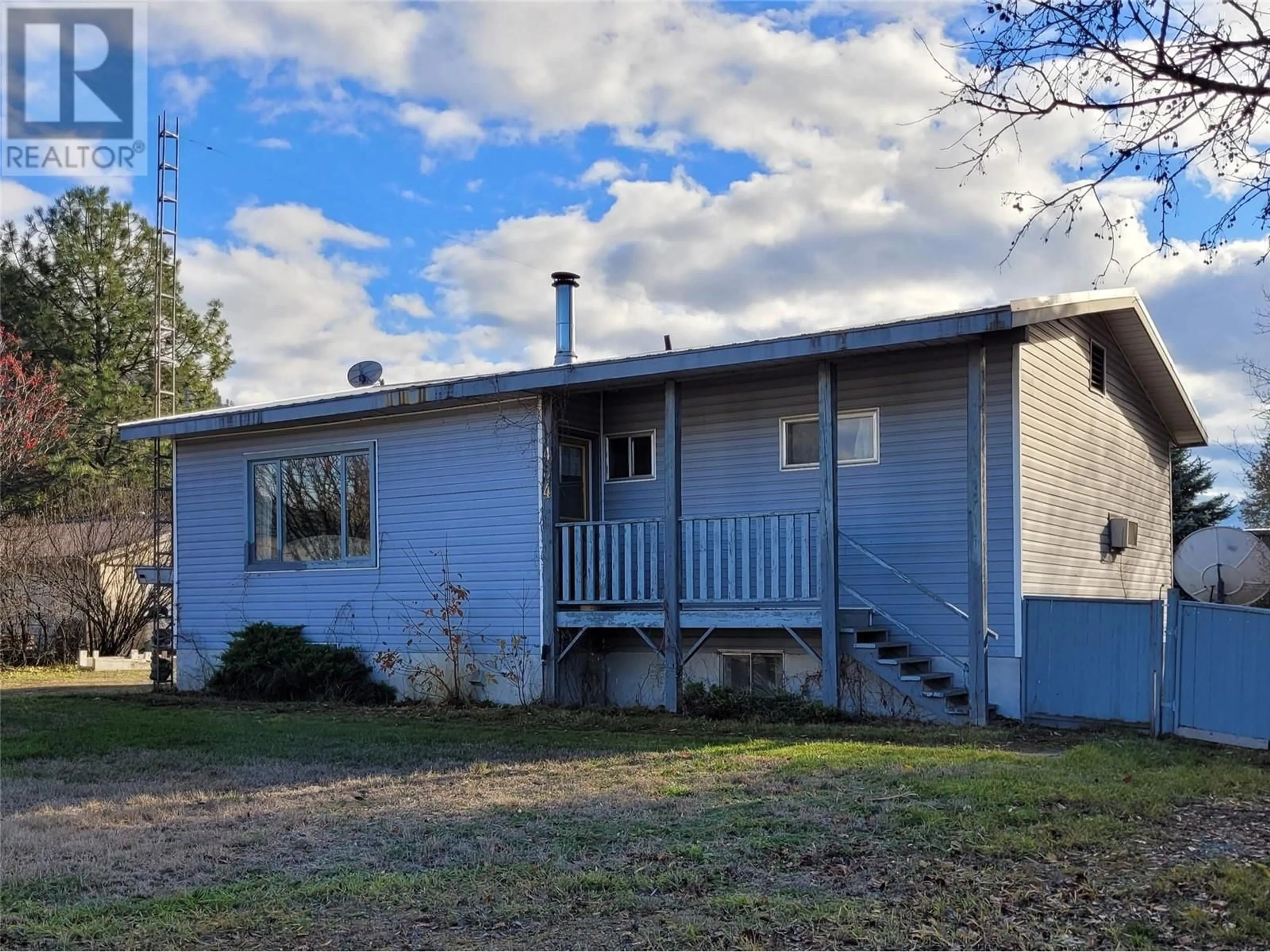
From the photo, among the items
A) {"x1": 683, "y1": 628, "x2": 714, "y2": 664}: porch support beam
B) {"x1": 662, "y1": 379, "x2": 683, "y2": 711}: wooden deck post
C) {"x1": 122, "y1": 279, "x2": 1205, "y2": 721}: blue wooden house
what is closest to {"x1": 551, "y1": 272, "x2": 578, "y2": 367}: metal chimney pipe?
{"x1": 122, "y1": 279, "x2": 1205, "y2": 721}: blue wooden house

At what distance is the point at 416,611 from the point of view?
44.2 feet

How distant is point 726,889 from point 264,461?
11.6 metres

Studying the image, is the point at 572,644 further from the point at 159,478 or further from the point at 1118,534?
the point at 159,478

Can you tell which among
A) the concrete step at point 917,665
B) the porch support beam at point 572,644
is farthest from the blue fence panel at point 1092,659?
the porch support beam at point 572,644

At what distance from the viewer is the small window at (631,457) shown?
1327 cm

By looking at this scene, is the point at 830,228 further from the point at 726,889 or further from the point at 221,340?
the point at 221,340

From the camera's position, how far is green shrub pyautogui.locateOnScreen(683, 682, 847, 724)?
10656 millimetres

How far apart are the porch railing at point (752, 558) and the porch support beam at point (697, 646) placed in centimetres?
37

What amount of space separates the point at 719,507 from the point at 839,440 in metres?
1.59

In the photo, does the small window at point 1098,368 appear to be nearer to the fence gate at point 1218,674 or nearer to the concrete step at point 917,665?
the concrete step at point 917,665

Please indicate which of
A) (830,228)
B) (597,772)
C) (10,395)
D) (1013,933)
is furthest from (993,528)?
(10,395)

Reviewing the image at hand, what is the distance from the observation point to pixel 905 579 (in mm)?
11289

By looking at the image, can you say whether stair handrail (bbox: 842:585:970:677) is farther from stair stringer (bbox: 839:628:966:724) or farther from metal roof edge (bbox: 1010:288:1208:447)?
metal roof edge (bbox: 1010:288:1208:447)

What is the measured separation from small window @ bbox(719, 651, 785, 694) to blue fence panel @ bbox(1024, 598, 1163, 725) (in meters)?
2.70
